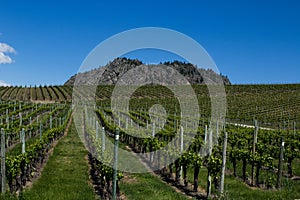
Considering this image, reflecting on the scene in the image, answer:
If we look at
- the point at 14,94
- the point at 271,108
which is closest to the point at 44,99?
the point at 14,94

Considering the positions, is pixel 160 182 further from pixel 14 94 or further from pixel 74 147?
pixel 14 94

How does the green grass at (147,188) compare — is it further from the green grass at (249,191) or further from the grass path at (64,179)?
the green grass at (249,191)

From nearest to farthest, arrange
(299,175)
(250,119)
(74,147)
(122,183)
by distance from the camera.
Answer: (122,183) < (299,175) < (74,147) < (250,119)

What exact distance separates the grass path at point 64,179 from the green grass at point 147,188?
3.33ft

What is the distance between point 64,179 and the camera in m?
9.88

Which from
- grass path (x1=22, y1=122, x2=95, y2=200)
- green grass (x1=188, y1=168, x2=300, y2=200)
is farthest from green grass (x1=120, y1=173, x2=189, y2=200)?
green grass (x1=188, y1=168, x2=300, y2=200)

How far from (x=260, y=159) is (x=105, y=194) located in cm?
482

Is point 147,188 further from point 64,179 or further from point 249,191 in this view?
point 249,191

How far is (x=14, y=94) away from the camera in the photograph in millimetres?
66875

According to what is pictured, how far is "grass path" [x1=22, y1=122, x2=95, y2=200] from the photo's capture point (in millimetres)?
7891

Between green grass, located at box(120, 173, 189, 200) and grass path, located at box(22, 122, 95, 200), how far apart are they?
1.01 metres

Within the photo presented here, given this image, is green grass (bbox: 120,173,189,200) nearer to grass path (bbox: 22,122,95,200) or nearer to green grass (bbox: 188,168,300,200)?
grass path (bbox: 22,122,95,200)

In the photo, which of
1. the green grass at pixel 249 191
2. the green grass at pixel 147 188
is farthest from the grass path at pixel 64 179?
the green grass at pixel 249 191

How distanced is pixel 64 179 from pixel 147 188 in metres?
2.49
